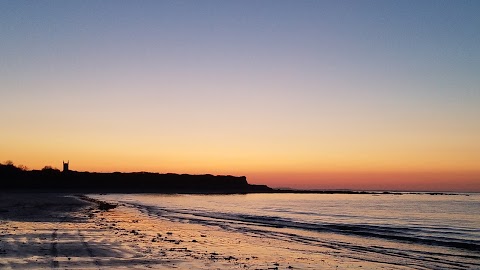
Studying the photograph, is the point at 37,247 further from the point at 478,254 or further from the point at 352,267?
the point at 478,254

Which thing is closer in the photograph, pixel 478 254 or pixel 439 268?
pixel 439 268

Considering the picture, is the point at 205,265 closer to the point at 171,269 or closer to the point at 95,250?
the point at 171,269

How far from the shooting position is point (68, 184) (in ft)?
604

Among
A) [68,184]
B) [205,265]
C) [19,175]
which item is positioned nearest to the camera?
[205,265]

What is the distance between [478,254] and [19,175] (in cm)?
17670

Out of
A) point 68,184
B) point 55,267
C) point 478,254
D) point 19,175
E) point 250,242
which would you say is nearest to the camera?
point 55,267

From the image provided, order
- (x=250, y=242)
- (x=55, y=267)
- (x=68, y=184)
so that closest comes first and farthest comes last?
1. (x=55, y=267)
2. (x=250, y=242)
3. (x=68, y=184)

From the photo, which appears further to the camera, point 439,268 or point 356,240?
point 356,240

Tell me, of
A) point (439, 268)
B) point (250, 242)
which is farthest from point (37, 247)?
point (439, 268)

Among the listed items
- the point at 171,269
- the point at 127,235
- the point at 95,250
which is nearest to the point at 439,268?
the point at 171,269

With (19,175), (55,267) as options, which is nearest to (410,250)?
(55,267)

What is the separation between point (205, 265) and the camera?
632 inches

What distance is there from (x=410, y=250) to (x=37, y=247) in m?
18.6

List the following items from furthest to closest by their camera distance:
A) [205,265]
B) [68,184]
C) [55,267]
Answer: [68,184] → [205,265] → [55,267]
